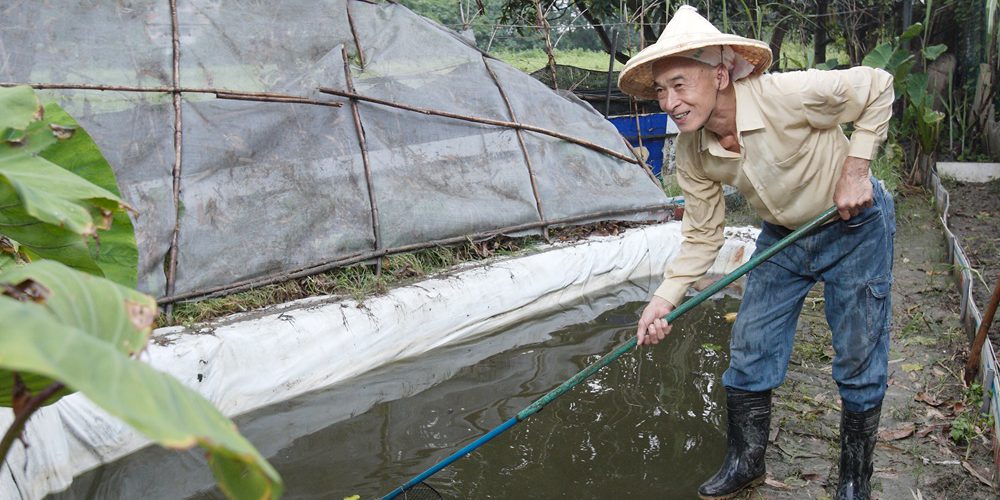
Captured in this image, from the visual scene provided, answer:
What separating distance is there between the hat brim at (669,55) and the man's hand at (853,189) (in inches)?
17.4

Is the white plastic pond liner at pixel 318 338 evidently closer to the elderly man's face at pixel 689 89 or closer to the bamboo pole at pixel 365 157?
the bamboo pole at pixel 365 157

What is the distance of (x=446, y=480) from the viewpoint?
10.8 ft

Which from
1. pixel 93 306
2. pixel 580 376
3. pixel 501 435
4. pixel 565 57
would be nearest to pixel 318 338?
pixel 501 435

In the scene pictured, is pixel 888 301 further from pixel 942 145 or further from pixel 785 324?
pixel 942 145

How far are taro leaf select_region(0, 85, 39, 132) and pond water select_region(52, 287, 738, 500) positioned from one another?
5.90 feet

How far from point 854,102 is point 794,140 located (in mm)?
231

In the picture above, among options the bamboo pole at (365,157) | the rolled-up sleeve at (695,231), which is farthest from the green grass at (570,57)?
the rolled-up sleeve at (695,231)

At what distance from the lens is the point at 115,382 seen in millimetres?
917

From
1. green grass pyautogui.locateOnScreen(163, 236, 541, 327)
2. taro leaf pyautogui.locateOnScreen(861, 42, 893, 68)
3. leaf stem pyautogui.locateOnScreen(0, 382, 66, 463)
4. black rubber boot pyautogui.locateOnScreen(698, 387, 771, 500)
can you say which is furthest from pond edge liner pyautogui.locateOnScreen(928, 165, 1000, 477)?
leaf stem pyautogui.locateOnScreen(0, 382, 66, 463)

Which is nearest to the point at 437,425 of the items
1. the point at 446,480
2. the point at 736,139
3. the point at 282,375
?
the point at 446,480

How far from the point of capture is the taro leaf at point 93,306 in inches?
44.7

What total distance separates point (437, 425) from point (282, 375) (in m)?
0.85

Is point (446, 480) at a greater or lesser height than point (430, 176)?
lesser

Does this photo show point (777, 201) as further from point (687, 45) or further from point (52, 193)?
point (52, 193)
